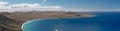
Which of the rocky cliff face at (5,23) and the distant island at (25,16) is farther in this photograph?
the rocky cliff face at (5,23)

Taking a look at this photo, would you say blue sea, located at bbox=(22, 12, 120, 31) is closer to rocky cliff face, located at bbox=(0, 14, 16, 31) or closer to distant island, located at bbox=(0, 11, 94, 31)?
distant island, located at bbox=(0, 11, 94, 31)

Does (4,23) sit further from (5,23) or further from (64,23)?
(64,23)

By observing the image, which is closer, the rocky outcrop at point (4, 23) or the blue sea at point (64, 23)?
the blue sea at point (64, 23)

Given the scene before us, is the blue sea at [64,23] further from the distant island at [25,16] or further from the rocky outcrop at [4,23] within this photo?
the rocky outcrop at [4,23]

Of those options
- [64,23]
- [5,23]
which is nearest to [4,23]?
[5,23]

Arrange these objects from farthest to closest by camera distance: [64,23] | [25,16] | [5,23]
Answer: [5,23] < [64,23] < [25,16]

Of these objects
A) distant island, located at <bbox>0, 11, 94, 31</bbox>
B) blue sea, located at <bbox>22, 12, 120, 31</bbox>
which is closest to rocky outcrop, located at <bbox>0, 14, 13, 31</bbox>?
distant island, located at <bbox>0, 11, 94, 31</bbox>

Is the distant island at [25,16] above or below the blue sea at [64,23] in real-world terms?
above

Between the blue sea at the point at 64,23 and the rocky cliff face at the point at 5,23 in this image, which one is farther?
the rocky cliff face at the point at 5,23

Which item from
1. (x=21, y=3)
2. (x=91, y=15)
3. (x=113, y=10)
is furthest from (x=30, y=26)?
(x=113, y=10)

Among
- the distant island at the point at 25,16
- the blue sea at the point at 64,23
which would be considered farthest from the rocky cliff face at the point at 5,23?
the blue sea at the point at 64,23

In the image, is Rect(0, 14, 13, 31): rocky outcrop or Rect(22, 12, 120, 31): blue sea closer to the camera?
Rect(22, 12, 120, 31): blue sea
